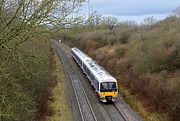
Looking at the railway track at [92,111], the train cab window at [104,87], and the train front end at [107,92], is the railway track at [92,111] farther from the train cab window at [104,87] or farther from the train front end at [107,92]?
the train cab window at [104,87]

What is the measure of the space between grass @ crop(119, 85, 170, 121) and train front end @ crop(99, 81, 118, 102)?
1.74 metres

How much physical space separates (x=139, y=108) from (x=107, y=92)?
296 cm

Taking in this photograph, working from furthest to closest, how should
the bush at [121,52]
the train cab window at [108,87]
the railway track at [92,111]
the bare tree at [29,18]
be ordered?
1. the bush at [121,52]
2. the train cab window at [108,87]
3. the railway track at [92,111]
4. the bare tree at [29,18]

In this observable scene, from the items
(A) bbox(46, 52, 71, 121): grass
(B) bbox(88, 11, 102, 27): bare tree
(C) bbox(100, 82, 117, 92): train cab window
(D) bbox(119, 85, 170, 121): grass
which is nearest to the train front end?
(C) bbox(100, 82, 117, 92): train cab window

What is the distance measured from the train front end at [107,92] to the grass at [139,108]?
1736 millimetres

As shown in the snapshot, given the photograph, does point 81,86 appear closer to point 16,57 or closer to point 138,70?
point 138,70

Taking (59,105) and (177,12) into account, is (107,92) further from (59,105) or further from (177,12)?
(177,12)

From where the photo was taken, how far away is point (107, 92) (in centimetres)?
2986

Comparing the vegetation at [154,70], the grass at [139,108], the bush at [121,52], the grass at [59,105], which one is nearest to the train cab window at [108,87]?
the grass at [139,108]

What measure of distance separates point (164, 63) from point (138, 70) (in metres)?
3.80

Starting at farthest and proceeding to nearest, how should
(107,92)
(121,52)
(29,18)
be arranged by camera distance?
(121,52)
(107,92)
(29,18)

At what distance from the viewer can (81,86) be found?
3775 cm

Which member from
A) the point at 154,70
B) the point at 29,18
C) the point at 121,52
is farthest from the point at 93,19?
the point at 121,52

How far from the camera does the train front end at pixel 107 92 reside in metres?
29.9
